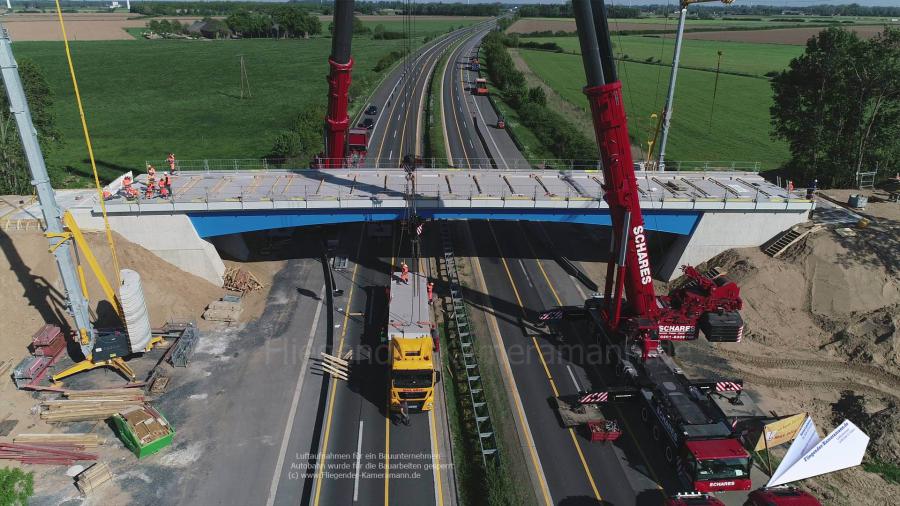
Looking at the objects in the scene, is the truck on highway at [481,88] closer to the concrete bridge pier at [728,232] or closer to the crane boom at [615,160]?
the concrete bridge pier at [728,232]

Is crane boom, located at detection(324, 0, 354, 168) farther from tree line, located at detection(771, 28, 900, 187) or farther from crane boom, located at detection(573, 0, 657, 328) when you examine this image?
tree line, located at detection(771, 28, 900, 187)

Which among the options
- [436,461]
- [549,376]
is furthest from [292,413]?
[549,376]

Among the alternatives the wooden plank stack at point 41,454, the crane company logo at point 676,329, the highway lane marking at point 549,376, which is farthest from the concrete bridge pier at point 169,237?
the crane company logo at point 676,329

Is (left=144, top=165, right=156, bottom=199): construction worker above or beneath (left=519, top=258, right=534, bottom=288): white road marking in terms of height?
above

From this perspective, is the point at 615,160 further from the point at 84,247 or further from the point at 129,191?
Result: the point at 129,191

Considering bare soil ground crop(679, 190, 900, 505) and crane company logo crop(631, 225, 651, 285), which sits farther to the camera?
crane company logo crop(631, 225, 651, 285)

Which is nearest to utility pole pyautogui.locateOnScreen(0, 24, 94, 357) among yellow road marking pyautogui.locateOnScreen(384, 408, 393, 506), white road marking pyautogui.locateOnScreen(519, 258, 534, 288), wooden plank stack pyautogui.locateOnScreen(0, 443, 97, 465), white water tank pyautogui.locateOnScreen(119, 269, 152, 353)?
white water tank pyautogui.locateOnScreen(119, 269, 152, 353)
